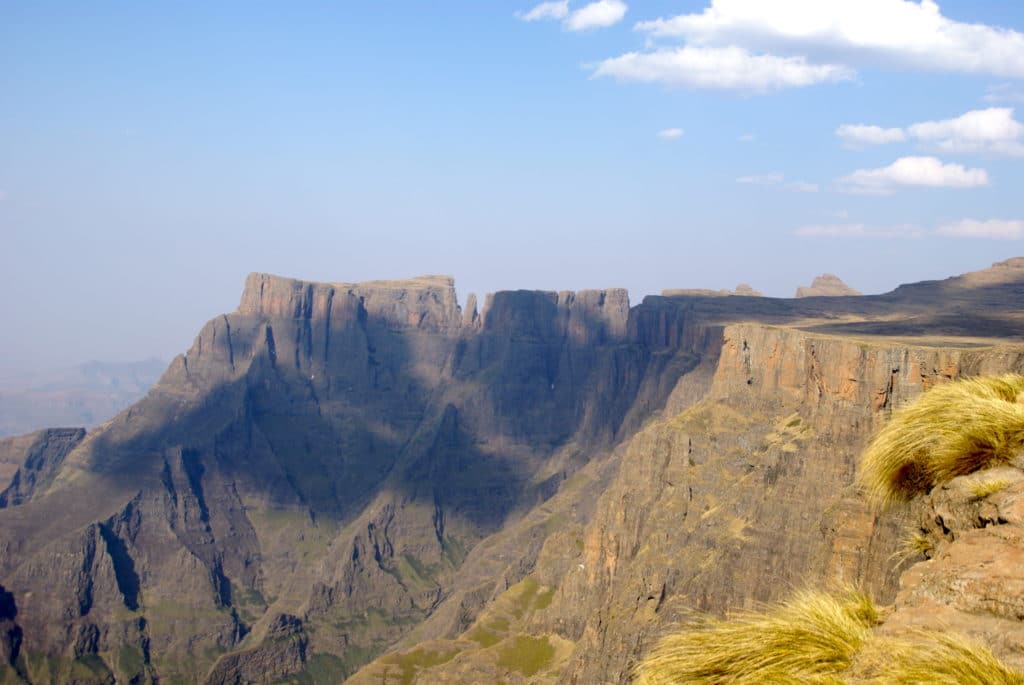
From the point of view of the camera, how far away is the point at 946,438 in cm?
1058

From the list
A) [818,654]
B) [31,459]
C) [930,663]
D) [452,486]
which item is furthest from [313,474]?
[930,663]

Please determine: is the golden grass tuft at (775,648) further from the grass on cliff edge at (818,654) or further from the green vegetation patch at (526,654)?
the green vegetation patch at (526,654)

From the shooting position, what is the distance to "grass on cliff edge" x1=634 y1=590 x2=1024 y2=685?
690cm

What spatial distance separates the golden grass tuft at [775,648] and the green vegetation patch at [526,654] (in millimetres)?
63596

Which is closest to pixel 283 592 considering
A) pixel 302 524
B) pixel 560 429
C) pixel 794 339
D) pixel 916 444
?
pixel 302 524

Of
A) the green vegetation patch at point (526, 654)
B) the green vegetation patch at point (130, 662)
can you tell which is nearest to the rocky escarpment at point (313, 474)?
the green vegetation patch at point (130, 662)

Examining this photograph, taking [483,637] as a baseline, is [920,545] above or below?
above

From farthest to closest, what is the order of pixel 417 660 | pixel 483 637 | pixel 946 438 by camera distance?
pixel 483 637 → pixel 417 660 → pixel 946 438

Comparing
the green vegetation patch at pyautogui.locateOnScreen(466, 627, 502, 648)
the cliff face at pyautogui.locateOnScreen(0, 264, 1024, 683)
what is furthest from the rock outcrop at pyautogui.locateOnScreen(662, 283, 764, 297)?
the green vegetation patch at pyautogui.locateOnScreen(466, 627, 502, 648)

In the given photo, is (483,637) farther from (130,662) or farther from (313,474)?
(313,474)

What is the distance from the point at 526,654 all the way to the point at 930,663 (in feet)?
225

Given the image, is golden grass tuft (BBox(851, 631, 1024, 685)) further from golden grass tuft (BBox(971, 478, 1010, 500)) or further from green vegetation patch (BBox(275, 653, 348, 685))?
green vegetation patch (BBox(275, 653, 348, 685))

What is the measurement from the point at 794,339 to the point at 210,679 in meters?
70.2

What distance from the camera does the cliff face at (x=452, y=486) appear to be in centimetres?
6147
